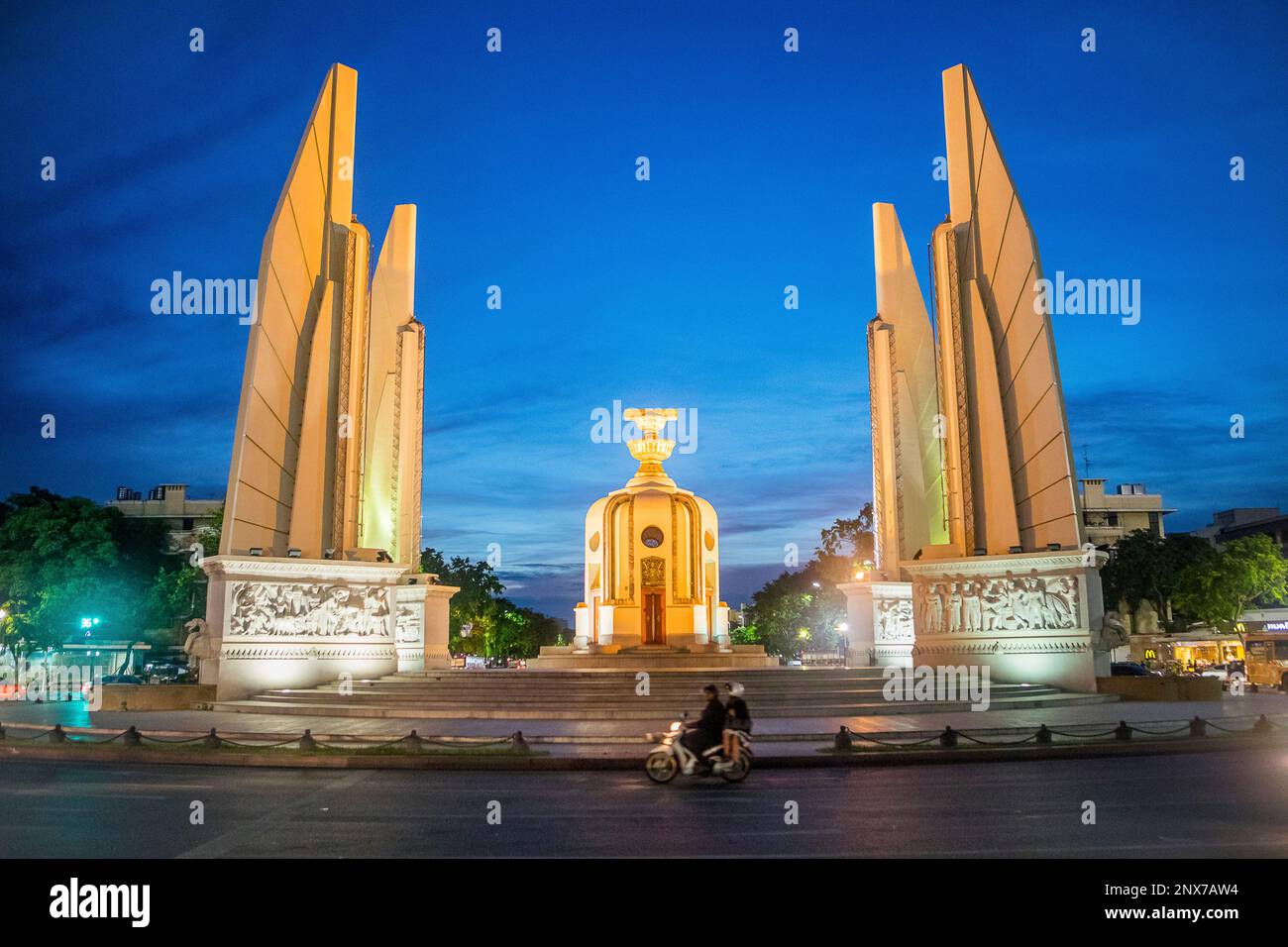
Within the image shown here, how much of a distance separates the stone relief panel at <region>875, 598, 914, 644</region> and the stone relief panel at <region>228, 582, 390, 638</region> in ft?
47.9

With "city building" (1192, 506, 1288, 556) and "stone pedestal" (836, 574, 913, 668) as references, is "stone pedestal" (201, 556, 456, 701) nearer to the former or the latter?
"stone pedestal" (836, 574, 913, 668)

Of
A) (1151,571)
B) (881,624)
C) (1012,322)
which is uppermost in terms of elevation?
(1012,322)

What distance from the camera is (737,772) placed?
1081 centimetres

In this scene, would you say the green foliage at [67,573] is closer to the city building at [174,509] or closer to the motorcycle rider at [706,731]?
the city building at [174,509]

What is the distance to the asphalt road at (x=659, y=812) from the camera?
22.4 feet

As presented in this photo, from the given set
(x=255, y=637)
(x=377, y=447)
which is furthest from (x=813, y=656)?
(x=255, y=637)

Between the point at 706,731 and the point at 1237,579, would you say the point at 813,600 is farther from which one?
the point at 706,731

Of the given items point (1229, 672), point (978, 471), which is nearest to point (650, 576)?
point (978, 471)

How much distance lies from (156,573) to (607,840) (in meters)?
37.8

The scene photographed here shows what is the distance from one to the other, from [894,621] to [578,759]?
18.6 m

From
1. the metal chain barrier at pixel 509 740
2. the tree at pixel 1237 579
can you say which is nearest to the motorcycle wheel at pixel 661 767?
the metal chain barrier at pixel 509 740
